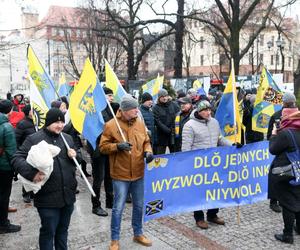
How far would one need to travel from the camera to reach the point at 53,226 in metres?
4.04

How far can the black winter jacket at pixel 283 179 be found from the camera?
4.99 meters

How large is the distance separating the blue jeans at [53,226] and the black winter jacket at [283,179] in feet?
8.59

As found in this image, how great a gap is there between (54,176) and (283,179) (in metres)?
2.87

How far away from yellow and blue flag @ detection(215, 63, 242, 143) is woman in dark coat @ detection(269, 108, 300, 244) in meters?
0.74

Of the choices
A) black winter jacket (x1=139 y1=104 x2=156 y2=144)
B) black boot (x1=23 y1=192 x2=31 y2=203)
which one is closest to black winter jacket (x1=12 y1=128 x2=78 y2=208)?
black winter jacket (x1=139 y1=104 x2=156 y2=144)

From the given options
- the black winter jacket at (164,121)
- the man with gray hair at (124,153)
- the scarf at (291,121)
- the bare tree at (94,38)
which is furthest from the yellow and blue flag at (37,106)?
the bare tree at (94,38)

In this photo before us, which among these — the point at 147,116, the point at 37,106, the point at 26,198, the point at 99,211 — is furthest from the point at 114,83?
the point at 26,198

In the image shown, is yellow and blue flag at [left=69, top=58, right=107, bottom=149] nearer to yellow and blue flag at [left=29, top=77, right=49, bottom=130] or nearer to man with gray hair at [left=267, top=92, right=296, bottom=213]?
yellow and blue flag at [left=29, top=77, right=49, bottom=130]

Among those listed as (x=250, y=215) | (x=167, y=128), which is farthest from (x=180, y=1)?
(x=250, y=215)

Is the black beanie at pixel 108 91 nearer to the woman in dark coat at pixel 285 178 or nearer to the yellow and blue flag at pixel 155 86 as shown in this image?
the woman in dark coat at pixel 285 178

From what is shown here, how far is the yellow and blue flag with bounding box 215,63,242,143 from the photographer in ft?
19.3

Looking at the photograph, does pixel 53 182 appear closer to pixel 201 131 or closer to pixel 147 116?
pixel 201 131

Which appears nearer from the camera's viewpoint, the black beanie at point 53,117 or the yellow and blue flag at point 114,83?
the black beanie at point 53,117

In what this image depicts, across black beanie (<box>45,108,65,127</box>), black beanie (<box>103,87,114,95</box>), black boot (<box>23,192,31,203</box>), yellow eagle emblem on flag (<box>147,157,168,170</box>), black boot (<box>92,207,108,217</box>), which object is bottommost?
black boot (<box>23,192,31,203</box>)
